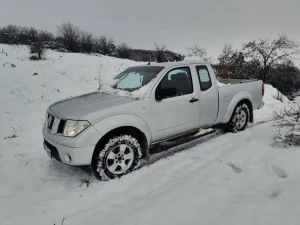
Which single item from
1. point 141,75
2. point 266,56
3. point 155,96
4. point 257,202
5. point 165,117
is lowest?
point 257,202

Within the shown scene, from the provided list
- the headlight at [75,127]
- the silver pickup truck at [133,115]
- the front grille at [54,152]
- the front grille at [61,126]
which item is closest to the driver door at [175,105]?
the silver pickup truck at [133,115]

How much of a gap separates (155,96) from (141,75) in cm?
66

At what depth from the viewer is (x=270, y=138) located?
4652 mm

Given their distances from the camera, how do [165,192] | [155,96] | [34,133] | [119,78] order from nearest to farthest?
[165,192] → [155,96] → [119,78] → [34,133]

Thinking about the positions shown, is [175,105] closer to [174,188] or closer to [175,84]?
[175,84]

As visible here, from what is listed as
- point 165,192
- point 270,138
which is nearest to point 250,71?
point 270,138

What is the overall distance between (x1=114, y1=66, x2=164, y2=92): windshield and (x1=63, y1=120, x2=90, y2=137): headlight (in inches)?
46.1

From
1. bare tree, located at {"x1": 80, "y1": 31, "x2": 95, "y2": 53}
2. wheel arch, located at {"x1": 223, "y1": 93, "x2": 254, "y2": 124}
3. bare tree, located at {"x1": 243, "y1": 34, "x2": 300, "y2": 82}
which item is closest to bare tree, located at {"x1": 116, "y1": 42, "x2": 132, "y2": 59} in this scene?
bare tree, located at {"x1": 80, "y1": 31, "x2": 95, "y2": 53}

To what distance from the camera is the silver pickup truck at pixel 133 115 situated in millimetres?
3381

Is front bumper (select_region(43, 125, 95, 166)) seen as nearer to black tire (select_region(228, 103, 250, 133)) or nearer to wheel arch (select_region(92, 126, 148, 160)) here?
wheel arch (select_region(92, 126, 148, 160))

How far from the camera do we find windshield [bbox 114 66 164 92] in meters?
4.20

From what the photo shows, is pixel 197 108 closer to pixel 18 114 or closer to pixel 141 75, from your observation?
pixel 141 75

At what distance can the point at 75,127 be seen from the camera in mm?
3352

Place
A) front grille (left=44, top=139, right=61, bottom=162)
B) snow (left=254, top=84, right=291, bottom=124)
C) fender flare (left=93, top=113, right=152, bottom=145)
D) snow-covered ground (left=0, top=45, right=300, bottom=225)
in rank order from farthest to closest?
snow (left=254, top=84, right=291, bottom=124) < front grille (left=44, top=139, right=61, bottom=162) < fender flare (left=93, top=113, right=152, bottom=145) < snow-covered ground (left=0, top=45, right=300, bottom=225)
